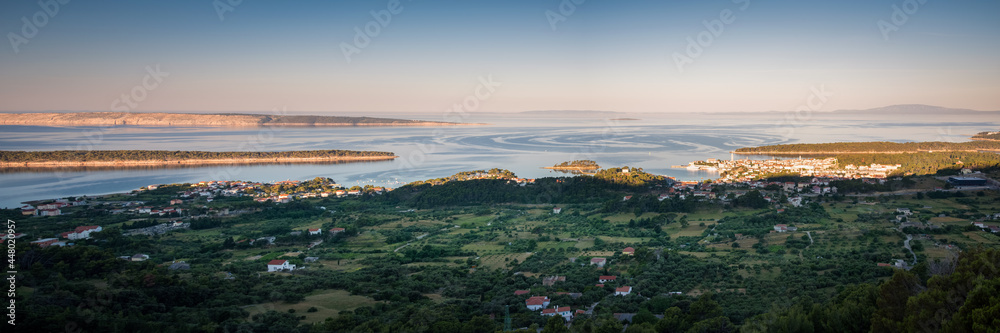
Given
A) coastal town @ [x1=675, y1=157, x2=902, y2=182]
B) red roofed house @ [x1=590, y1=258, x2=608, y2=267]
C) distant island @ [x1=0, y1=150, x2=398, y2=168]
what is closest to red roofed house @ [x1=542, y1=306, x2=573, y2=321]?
red roofed house @ [x1=590, y1=258, x2=608, y2=267]

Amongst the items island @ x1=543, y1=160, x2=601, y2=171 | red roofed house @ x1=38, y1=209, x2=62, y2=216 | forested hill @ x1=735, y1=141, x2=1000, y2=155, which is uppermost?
forested hill @ x1=735, y1=141, x2=1000, y2=155

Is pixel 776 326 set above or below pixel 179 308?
above

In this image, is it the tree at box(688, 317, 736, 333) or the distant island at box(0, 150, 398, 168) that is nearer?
the tree at box(688, 317, 736, 333)

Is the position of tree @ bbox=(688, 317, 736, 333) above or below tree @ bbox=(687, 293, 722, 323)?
above

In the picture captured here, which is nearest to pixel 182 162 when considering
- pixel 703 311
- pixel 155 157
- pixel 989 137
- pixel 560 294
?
pixel 155 157

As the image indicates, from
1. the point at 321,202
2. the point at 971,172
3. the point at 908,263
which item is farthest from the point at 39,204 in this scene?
the point at 971,172

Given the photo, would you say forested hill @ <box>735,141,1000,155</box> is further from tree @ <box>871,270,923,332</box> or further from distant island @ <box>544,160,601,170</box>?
tree @ <box>871,270,923,332</box>

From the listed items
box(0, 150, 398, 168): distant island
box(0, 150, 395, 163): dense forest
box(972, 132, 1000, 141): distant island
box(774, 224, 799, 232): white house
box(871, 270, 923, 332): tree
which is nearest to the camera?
box(871, 270, 923, 332): tree

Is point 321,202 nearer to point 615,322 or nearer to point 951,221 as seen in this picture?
point 615,322

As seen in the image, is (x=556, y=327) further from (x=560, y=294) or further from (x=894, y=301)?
(x=894, y=301)
